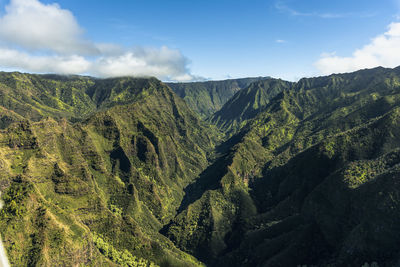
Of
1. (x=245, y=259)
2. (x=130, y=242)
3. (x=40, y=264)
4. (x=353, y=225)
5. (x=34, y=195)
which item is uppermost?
(x=34, y=195)

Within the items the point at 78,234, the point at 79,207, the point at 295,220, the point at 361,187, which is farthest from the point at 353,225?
the point at 79,207

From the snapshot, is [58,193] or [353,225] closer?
[353,225]

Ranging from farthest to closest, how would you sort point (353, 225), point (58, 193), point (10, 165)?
point (58, 193)
point (10, 165)
point (353, 225)

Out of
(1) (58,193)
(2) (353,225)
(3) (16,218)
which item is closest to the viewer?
(3) (16,218)

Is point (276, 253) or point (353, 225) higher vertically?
point (353, 225)

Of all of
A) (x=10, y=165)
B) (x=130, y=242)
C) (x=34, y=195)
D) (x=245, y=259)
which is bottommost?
(x=245, y=259)

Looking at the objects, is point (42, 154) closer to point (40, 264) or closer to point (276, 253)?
point (40, 264)

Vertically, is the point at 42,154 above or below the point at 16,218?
above

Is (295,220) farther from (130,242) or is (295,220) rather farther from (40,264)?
(40,264)

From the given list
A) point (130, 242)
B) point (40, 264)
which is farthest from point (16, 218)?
point (130, 242)
